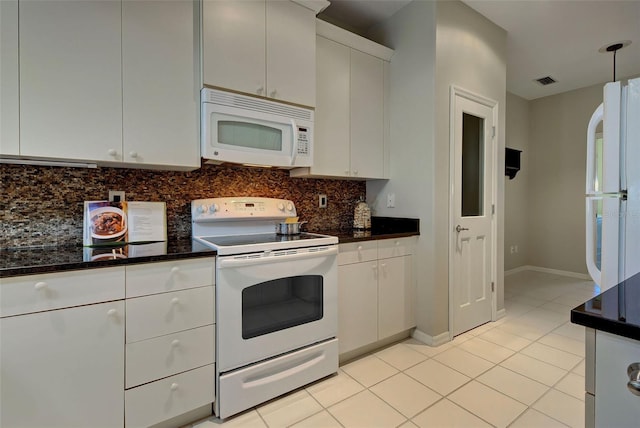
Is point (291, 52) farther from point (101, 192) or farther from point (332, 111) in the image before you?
point (101, 192)

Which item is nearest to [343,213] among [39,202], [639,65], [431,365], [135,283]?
[431,365]

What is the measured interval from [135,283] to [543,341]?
9.81ft

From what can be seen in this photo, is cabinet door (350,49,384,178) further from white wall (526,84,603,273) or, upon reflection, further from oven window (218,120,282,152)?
white wall (526,84,603,273)

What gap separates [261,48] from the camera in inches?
76.2

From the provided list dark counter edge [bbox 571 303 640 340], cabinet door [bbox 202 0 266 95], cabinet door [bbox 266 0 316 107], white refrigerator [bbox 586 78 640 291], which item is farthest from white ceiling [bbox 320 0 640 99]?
dark counter edge [bbox 571 303 640 340]

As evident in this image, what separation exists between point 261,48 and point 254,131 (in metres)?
0.52

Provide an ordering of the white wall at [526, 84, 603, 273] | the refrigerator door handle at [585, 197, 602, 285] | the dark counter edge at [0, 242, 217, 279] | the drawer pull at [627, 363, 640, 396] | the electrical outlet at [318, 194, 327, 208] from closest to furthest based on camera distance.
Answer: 1. the drawer pull at [627, 363, 640, 396]
2. the dark counter edge at [0, 242, 217, 279]
3. the refrigerator door handle at [585, 197, 602, 285]
4. the electrical outlet at [318, 194, 327, 208]
5. the white wall at [526, 84, 603, 273]

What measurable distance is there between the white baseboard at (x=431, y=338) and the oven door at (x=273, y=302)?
3.04 feet

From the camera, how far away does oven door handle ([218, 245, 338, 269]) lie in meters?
1.57

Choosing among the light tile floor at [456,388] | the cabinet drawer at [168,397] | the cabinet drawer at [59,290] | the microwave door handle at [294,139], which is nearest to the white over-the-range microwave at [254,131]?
the microwave door handle at [294,139]

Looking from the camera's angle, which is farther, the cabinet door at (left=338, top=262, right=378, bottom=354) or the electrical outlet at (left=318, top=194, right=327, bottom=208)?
the electrical outlet at (left=318, top=194, right=327, bottom=208)

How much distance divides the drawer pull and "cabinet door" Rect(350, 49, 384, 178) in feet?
6.63

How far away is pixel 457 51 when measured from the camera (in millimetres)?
2537

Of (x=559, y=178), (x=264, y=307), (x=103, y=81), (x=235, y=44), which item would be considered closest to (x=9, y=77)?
(x=103, y=81)
